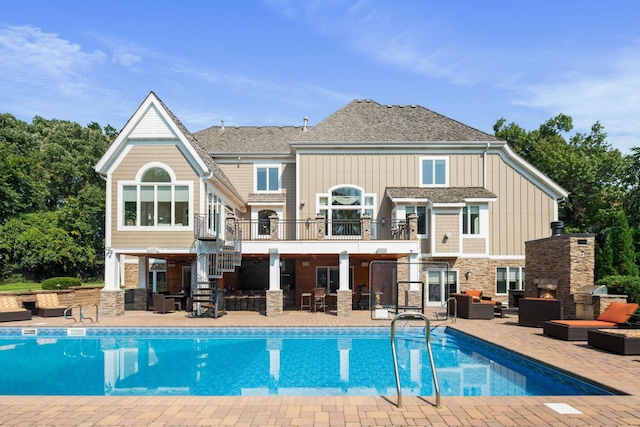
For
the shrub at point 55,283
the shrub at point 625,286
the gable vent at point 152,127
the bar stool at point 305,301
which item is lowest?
the bar stool at point 305,301

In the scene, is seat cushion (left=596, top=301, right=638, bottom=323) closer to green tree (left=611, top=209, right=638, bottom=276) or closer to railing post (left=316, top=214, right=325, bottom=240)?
green tree (left=611, top=209, right=638, bottom=276)

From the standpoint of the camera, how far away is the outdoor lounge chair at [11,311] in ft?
56.1

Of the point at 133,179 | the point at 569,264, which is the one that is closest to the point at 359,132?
the point at 133,179

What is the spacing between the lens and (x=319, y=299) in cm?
2188

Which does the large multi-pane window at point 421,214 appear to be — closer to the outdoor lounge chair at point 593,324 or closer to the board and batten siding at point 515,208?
the board and batten siding at point 515,208

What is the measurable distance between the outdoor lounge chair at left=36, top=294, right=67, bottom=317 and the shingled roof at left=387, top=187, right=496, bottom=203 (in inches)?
579

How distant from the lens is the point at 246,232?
2580 centimetres

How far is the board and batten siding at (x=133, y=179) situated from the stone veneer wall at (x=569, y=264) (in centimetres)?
1285

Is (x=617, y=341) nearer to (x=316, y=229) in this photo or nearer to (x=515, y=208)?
(x=316, y=229)

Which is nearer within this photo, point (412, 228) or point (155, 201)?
point (155, 201)

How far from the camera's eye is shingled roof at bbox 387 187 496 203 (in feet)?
75.6

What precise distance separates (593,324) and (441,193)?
37.8ft

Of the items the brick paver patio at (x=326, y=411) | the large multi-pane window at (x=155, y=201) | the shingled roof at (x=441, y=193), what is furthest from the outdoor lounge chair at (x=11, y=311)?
the shingled roof at (x=441, y=193)

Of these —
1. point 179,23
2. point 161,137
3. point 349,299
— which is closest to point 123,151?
point 161,137
